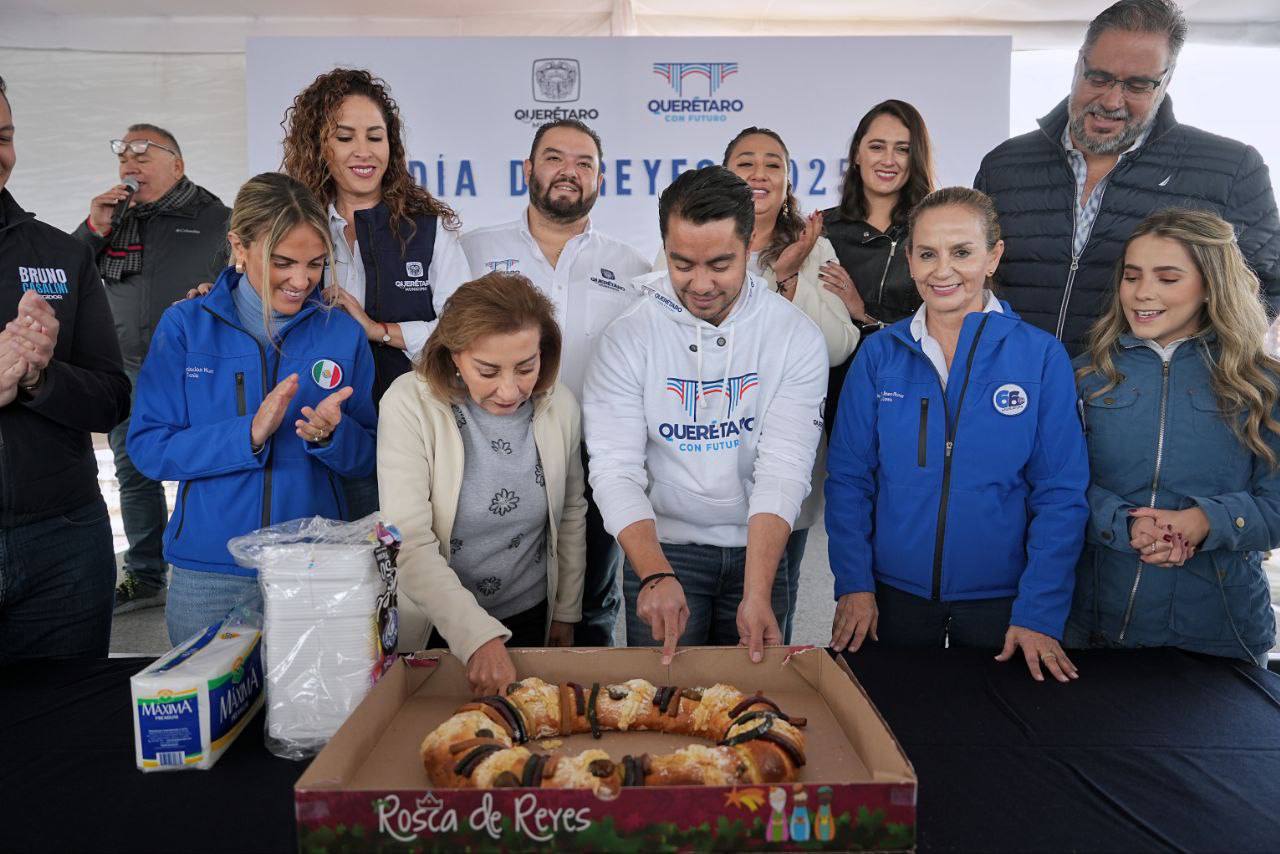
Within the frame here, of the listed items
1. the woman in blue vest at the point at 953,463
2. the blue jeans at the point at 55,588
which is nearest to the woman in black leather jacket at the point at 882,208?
the woman in blue vest at the point at 953,463

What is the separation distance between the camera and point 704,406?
1.73 m

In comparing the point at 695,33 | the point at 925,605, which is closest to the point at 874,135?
the point at 925,605

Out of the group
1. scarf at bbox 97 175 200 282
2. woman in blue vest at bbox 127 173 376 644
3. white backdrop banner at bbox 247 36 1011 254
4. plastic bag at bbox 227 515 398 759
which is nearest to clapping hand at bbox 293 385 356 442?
woman in blue vest at bbox 127 173 376 644

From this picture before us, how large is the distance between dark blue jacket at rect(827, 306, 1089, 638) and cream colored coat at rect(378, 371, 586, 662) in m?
0.52

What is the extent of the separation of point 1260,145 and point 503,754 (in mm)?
5543

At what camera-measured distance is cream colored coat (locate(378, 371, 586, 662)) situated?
1412mm

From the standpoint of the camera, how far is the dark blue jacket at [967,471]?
164 cm

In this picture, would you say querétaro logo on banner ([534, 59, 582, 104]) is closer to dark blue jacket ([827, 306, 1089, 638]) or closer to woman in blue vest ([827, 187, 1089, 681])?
woman in blue vest ([827, 187, 1089, 681])

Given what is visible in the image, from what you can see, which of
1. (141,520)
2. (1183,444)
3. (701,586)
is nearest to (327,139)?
(701,586)

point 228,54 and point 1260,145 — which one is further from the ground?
point 228,54

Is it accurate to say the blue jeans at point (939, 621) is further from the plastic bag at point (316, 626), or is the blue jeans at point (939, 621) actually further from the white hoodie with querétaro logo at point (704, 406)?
the plastic bag at point (316, 626)

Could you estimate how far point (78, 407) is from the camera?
1.65 meters

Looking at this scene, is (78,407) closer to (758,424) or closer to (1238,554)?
(758,424)

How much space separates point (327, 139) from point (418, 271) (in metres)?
0.38
